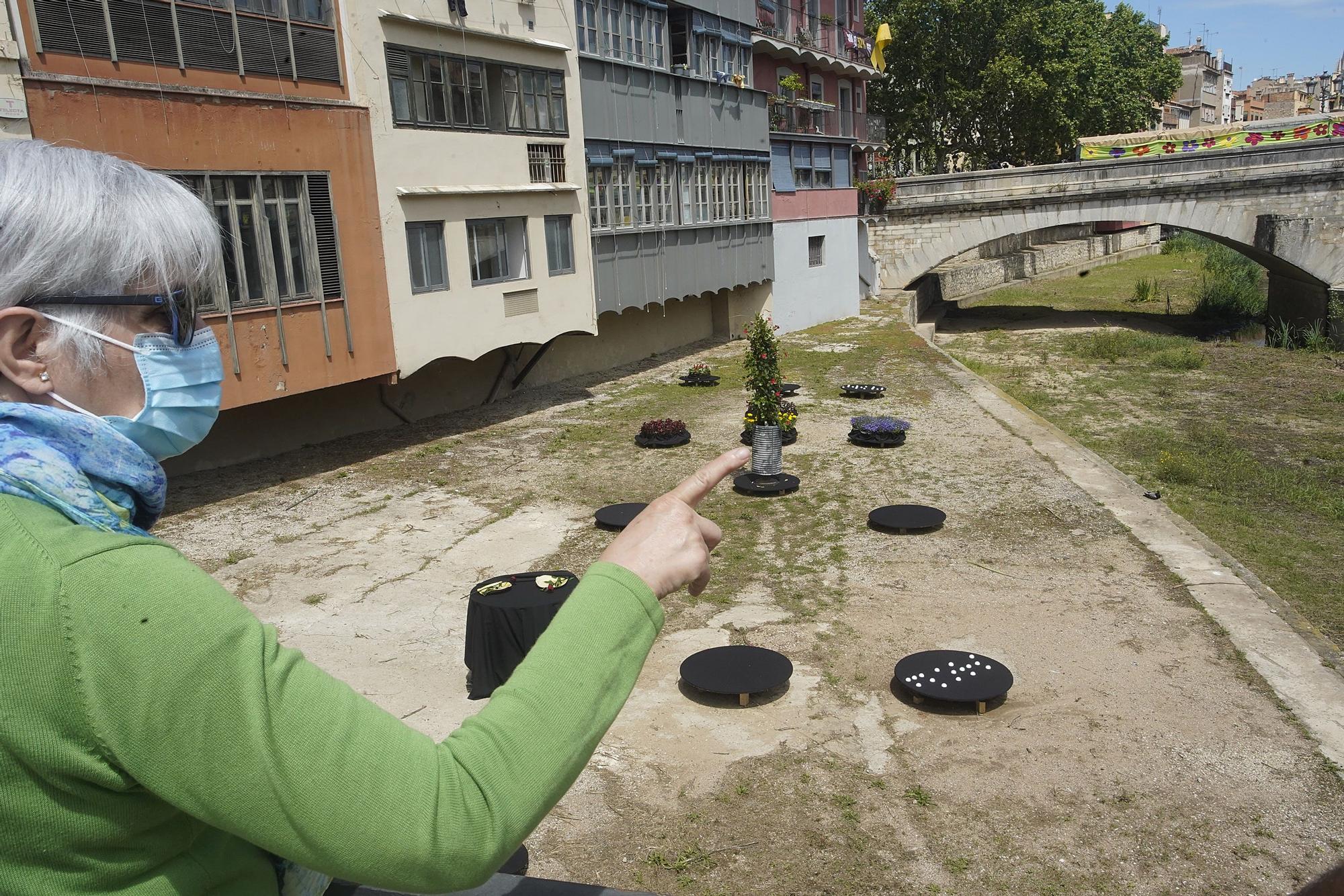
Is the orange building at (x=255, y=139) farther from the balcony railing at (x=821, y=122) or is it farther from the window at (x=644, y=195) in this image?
the balcony railing at (x=821, y=122)

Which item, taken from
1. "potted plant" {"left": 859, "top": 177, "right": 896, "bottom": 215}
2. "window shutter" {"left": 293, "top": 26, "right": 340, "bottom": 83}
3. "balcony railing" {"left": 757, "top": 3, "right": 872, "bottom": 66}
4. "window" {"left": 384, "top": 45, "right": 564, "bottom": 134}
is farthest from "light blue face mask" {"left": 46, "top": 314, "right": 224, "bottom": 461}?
"potted plant" {"left": 859, "top": 177, "right": 896, "bottom": 215}

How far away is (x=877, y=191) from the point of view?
109 feet

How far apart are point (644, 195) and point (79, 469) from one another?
20.6m

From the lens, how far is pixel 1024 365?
26.3 metres

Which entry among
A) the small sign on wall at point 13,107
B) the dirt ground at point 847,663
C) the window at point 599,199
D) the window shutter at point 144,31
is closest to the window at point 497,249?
the window at point 599,199

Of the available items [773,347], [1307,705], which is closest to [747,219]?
[773,347]

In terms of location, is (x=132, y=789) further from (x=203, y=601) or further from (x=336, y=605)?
(x=336, y=605)

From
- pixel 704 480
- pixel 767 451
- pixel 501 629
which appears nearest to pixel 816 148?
pixel 767 451

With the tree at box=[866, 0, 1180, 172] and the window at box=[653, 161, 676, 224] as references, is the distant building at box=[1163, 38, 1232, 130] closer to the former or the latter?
the tree at box=[866, 0, 1180, 172]

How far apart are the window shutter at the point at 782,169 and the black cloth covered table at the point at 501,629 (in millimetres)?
21423

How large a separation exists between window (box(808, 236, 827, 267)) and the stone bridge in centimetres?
434

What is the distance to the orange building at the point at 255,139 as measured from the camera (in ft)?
34.9

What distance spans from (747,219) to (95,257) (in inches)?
982

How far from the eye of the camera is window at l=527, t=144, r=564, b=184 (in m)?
17.5
